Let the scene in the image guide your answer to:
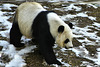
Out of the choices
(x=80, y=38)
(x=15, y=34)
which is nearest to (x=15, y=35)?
(x=15, y=34)

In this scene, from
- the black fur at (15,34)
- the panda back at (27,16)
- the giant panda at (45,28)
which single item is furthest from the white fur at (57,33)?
the black fur at (15,34)

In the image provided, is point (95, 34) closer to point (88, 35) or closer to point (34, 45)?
point (88, 35)

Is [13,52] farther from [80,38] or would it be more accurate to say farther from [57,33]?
[80,38]

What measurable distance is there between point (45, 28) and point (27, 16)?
0.94 meters

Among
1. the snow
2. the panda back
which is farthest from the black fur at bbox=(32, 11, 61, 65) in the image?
the snow

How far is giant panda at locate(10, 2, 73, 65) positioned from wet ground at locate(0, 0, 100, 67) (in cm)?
48

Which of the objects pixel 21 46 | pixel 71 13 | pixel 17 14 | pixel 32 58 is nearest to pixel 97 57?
pixel 32 58

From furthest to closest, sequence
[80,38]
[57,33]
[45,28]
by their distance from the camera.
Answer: [80,38]
[45,28]
[57,33]

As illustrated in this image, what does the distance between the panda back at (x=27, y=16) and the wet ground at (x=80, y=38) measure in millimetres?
747

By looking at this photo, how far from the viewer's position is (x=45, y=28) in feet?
15.2

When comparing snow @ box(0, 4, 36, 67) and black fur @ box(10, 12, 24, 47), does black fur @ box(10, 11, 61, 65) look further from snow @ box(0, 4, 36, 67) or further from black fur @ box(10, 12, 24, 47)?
black fur @ box(10, 12, 24, 47)

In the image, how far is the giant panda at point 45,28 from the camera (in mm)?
4527

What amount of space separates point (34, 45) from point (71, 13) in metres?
4.83

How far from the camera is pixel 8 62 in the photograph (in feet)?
15.6
